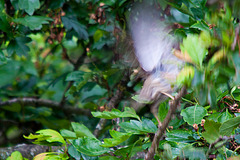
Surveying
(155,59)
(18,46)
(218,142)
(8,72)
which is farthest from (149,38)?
(8,72)

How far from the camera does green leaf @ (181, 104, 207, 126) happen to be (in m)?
0.47

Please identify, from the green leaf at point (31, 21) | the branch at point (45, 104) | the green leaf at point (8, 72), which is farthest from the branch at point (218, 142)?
the green leaf at point (8, 72)

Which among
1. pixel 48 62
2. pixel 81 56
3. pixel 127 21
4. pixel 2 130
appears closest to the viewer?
pixel 127 21

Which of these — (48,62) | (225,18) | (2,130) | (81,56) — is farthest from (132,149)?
(48,62)

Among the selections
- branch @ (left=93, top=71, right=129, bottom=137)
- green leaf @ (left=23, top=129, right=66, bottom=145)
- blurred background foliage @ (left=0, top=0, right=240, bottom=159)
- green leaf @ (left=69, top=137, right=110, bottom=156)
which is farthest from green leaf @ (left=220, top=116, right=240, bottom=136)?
branch @ (left=93, top=71, right=129, bottom=137)

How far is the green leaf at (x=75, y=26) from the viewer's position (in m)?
0.98

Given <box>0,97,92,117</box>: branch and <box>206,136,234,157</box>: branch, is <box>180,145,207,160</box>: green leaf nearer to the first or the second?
<box>206,136,234,157</box>: branch

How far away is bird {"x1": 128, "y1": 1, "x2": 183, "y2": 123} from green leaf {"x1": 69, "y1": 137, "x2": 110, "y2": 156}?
13 cm

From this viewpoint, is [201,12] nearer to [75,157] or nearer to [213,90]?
[213,90]

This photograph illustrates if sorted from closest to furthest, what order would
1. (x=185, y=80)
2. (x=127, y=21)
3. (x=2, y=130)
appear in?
(x=185, y=80), (x=127, y=21), (x=2, y=130)

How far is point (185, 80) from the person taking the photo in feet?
1.28

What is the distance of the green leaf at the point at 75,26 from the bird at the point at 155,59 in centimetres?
30

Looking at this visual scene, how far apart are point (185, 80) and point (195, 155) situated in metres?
0.16

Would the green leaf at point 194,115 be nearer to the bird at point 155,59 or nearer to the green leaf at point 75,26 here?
the bird at point 155,59
